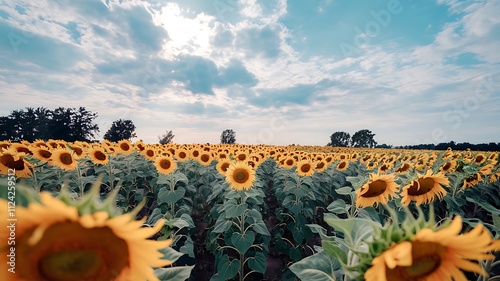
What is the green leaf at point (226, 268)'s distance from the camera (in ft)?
14.7

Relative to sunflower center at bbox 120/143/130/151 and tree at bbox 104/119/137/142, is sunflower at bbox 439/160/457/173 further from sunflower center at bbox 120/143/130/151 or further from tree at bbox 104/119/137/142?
tree at bbox 104/119/137/142

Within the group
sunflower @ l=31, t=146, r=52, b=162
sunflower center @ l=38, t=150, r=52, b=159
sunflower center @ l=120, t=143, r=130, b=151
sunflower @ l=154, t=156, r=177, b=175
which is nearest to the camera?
sunflower @ l=31, t=146, r=52, b=162

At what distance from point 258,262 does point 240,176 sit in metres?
1.68

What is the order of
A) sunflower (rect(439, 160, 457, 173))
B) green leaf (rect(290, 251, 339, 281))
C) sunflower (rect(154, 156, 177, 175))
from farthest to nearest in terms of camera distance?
1. sunflower (rect(439, 160, 457, 173))
2. sunflower (rect(154, 156, 177, 175))
3. green leaf (rect(290, 251, 339, 281))

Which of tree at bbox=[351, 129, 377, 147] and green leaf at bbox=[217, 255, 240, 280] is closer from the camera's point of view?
green leaf at bbox=[217, 255, 240, 280]

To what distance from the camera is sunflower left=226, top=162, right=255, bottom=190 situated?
17.2 feet

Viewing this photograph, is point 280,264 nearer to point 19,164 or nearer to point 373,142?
point 19,164

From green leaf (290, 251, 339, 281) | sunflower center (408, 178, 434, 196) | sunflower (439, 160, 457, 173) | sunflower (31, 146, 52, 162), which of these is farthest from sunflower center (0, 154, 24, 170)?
sunflower (439, 160, 457, 173)

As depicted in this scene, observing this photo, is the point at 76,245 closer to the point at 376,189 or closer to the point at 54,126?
the point at 376,189

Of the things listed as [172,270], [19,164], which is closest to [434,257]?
[172,270]

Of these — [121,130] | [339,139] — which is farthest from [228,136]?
[339,139]

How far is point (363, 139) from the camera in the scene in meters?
82.1

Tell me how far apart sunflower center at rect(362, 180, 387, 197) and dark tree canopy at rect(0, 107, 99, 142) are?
48823 mm

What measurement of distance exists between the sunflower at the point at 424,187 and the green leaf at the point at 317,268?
229 cm
